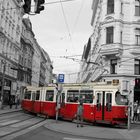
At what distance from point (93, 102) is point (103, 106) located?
1.02 m

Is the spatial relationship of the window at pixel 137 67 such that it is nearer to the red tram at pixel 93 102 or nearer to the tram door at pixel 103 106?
the red tram at pixel 93 102

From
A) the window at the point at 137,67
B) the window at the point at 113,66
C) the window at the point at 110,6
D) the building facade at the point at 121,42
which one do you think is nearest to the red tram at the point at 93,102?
the building facade at the point at 121,42

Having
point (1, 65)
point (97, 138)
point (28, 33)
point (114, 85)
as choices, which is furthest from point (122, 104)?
point (28, 33)

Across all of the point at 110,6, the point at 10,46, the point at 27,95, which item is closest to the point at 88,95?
the point at 27,95

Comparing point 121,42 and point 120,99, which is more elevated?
point 121,42

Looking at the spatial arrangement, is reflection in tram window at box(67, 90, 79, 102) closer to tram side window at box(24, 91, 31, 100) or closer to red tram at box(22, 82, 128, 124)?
red tram at box(22, 82, 128, 124)

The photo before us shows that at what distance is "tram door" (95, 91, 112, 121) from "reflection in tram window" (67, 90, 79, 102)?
2.52 meters

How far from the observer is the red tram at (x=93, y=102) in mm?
23625

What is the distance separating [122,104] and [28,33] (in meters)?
58.7

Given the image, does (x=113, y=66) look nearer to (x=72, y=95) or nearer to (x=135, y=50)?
(x=135, y=50)

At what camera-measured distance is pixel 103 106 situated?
24.1 m

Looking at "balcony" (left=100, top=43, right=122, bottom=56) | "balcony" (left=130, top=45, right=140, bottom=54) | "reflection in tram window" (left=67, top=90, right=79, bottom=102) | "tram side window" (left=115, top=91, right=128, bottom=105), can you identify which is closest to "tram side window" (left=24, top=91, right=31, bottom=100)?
"balcony" (left=100, top=43, right=122, bottom=56)

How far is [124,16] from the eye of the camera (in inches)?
1441

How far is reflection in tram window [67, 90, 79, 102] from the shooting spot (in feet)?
87.7
